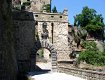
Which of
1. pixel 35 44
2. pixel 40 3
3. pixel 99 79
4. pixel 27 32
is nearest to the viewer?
pixel 99 79

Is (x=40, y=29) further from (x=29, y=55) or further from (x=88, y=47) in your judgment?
(x=88, y=47)

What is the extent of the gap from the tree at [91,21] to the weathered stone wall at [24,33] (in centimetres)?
1923

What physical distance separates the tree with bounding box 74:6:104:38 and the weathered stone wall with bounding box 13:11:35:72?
63.1 feet

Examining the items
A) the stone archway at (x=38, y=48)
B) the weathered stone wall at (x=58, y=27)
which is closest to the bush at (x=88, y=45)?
the weathered stone wall at (x=58, y=27)

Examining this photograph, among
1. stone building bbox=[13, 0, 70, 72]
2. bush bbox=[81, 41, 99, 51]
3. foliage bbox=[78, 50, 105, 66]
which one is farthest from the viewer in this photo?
bush bbox=[81, 41, 99, 51]

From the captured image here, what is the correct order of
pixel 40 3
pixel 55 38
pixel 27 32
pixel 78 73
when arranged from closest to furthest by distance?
pixel 78 73 < pixel 27 32 < pixel 55 38 < pixel 40 3

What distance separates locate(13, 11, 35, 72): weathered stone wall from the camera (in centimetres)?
3466

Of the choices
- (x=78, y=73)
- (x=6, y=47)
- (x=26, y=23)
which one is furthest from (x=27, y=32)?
(x=6, y=47)

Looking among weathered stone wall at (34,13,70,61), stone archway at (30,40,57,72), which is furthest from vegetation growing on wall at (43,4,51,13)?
stone archway at (30,40,57,72)

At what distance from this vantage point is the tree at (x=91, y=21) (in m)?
53.9

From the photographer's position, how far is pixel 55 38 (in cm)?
3781

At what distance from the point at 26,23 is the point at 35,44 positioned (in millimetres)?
4143

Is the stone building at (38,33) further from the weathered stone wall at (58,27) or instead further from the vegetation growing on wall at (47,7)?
the vegetation growing on wall at (47,7)

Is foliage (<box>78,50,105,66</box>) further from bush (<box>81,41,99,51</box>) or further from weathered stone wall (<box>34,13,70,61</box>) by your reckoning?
bush (<box>81,41,99,51</box>)
